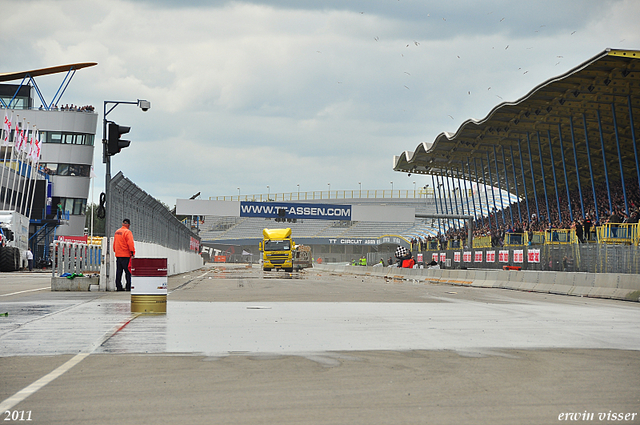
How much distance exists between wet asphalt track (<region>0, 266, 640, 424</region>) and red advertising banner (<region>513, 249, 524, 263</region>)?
2189 cm

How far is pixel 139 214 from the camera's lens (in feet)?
83.7

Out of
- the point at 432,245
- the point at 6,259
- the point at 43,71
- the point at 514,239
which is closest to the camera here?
the point at 6,259

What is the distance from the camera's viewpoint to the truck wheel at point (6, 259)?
38.2 meters

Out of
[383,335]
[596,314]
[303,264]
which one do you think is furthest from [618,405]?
[303,264]

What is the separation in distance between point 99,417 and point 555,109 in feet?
151

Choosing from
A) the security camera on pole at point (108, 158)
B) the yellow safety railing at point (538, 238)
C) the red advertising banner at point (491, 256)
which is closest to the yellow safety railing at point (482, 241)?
the red advertising banner at point (491, 256)

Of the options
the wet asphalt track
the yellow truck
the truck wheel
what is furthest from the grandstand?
the truck wheel

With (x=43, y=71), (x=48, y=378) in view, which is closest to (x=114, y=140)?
(x=48, y=378)

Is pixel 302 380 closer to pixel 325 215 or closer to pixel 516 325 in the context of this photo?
pixel 516 325

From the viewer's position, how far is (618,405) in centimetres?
536

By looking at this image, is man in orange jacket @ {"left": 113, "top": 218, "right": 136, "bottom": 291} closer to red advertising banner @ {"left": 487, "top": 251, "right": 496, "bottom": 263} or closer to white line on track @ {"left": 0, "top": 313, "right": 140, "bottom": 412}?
white line on track @ {"left": 0, "top": 313, "right": 140, "bottom": 412}

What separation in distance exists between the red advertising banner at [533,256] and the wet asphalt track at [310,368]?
19756 mm

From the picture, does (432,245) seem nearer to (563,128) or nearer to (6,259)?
(563,128)

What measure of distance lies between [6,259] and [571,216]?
34815mm
